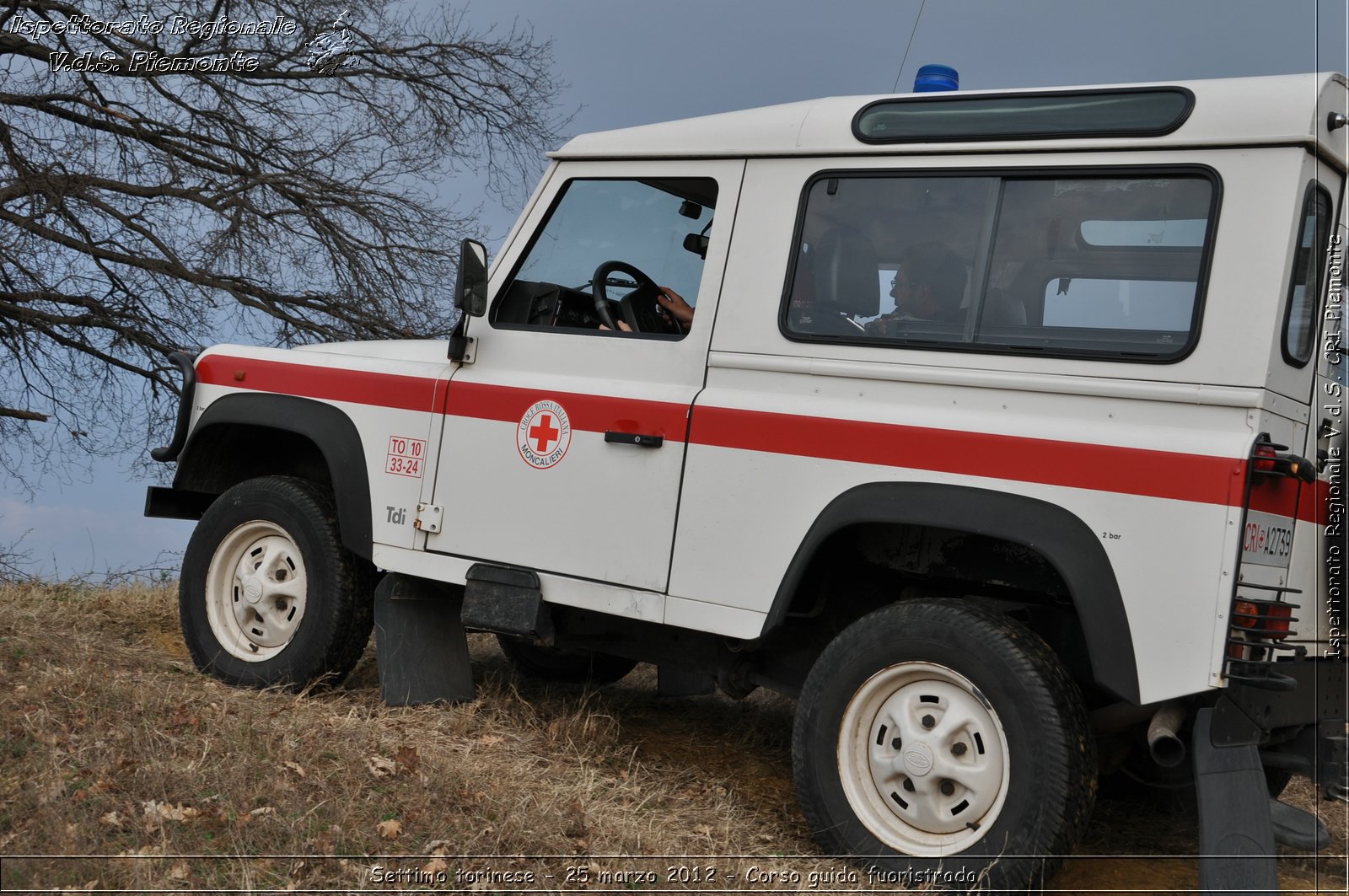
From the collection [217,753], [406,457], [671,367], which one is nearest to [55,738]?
[217,753]

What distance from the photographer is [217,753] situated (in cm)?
453

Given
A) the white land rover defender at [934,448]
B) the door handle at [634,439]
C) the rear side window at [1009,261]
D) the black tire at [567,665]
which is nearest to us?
the white land rover defender at [934,448]

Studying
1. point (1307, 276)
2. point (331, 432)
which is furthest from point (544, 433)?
point (1307, 276)

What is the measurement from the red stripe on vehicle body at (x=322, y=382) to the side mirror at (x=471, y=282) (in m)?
0.39

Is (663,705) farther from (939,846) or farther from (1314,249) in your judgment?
(1314,249)

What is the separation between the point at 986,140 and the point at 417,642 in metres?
3.33

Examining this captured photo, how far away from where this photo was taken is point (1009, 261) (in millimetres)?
4316

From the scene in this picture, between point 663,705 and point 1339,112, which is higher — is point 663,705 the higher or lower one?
the lower one

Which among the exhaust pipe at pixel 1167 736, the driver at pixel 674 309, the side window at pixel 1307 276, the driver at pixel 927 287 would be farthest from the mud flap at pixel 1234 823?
the driver at pixel 674 309

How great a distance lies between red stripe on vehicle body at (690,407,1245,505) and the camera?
3.80 metres

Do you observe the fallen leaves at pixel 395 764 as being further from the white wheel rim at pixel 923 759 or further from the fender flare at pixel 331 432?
the white wheel rim at pixel 923 759

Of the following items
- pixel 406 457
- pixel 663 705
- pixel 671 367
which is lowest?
pixel 663 705

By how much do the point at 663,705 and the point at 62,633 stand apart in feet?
10.6

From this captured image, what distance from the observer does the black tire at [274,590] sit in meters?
5.80
